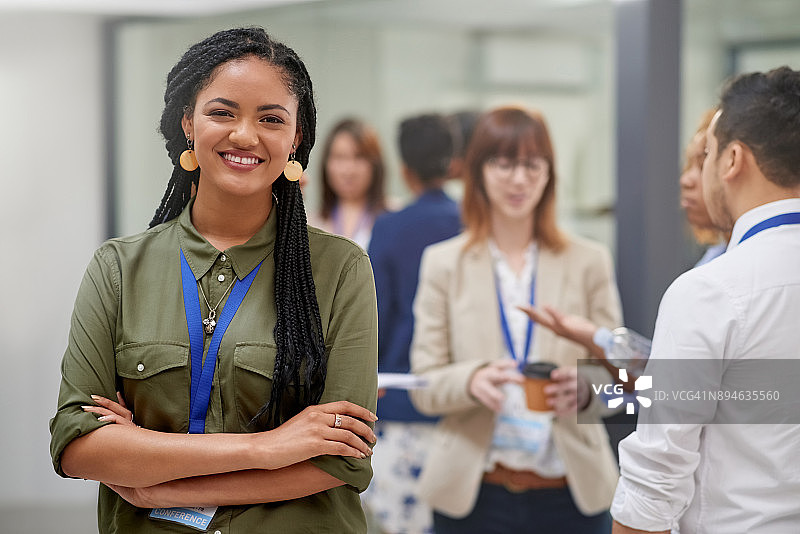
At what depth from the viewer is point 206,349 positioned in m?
1.54

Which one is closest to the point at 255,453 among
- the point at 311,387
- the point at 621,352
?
the point at 311,387

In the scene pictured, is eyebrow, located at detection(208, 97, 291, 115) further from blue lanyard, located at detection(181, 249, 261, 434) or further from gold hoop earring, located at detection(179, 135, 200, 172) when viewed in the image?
blue lanyard, located at detection(181, 249, 261, 434)

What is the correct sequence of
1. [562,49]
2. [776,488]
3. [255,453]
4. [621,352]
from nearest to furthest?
[255,453], [776,488], [621,352], [562,49]

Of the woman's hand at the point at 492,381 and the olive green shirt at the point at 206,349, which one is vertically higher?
the olive green shirt at the point at 206,349

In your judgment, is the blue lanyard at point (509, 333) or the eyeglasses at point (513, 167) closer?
the blue lanyard at point (509, 333)

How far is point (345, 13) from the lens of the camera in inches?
166

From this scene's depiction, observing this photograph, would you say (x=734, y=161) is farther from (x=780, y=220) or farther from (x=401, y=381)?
(x=401, y=381)

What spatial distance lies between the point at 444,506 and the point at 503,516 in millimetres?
213

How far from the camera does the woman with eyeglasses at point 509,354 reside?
2926mm

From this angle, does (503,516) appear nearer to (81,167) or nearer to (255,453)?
(255,453)

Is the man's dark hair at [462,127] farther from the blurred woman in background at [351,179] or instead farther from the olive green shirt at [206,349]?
the olive green shirt at [206,349]

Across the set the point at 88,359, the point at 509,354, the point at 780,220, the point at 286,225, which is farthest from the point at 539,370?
the point at 88,359

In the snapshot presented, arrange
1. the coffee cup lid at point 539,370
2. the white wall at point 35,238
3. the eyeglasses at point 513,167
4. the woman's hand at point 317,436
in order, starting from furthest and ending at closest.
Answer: the white wall at point 35,238, the eyeglasses at point 513,167, the coffee cup lid at point 539,370, the woman's hand at point 317,436

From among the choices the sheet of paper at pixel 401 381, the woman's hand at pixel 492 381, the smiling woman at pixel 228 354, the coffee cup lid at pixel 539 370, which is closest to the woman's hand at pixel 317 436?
the smiling woman at pixel 228 354
